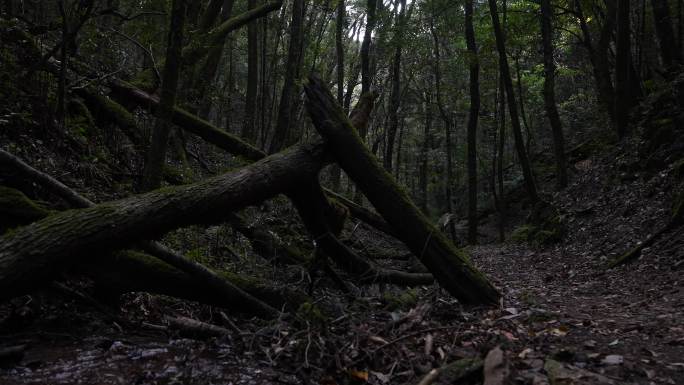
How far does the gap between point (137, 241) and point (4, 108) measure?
3.77 meters

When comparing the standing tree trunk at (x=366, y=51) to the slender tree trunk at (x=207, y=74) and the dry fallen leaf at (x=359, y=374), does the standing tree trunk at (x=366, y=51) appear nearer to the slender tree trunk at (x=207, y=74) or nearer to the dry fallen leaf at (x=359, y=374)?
the slender tree trunk at (x=207, y=74)

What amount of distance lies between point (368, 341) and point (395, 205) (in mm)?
1851

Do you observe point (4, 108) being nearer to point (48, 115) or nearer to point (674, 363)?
point (48, 115)

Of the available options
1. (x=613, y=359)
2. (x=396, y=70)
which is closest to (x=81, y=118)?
(x=613, y=359)

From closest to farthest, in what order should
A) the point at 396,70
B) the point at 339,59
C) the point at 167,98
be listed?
the point at 167,98 < the point at 339,59 < the point at 396,70

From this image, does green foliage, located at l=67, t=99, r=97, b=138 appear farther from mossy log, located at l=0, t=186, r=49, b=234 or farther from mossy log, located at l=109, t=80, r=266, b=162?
mossy log, located at l=0, t=186, r=49, b=234

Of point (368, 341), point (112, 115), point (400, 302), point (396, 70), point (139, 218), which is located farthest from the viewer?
point (396, 70)

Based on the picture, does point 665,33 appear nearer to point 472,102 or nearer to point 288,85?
point 472,102

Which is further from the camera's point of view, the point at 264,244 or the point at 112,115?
the point at 112,115

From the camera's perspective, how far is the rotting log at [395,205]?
17.2ft

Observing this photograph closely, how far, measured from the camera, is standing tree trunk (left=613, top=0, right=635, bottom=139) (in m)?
12.1

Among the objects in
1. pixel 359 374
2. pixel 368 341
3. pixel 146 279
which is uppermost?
pixel 146 279

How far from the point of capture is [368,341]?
152 inches

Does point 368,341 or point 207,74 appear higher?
point 207,74
